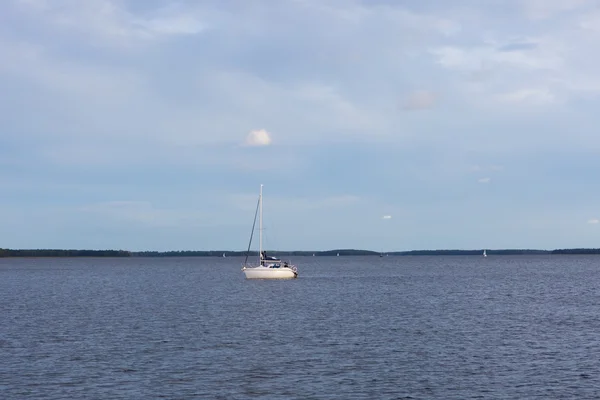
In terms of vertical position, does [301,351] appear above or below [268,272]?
below

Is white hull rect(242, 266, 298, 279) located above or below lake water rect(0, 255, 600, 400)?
above

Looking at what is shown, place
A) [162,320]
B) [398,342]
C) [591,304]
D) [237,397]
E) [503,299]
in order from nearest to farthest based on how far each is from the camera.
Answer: [237,397] < [398,342] < [162,320] < [591,304] < [503,299]

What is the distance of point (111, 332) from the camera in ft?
184

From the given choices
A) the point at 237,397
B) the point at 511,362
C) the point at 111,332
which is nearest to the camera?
the point at 237,397

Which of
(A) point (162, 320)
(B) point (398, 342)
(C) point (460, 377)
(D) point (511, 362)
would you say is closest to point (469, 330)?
(B) point (398, 342)

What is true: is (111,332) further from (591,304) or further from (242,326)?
(591,304)

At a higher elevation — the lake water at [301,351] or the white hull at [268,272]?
the white hull at [268,272]

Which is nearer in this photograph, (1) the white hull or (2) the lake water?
(2) the lake water

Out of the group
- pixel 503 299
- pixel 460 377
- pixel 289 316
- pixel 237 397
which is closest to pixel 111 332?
pixel 289 316

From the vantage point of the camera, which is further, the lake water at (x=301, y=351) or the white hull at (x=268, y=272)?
the white hull at (x=268, y=272)

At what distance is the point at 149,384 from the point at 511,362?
20687mm

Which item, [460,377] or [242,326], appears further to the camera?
[242,326]

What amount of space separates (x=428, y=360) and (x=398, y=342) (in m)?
7.39

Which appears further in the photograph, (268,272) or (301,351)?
(268,272)
